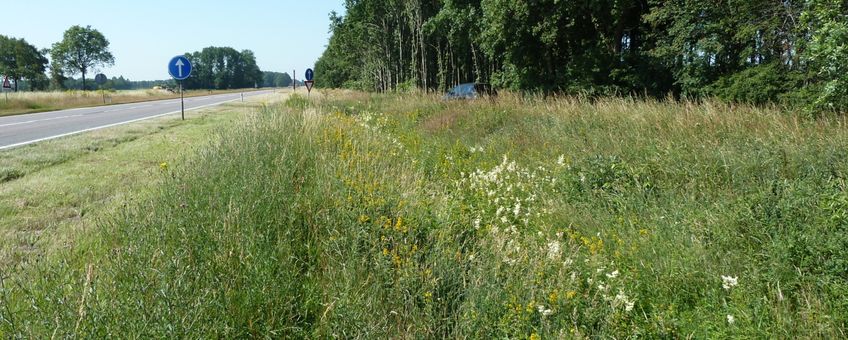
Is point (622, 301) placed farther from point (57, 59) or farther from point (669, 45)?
point (57, 59)

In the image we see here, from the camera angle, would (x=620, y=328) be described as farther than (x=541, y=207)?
No

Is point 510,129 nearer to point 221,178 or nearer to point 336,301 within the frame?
point 221,178

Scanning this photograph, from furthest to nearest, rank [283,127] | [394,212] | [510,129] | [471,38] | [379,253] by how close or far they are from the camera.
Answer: [471,38] → [510,129] → [283,127] → [394,212] → [379,253]

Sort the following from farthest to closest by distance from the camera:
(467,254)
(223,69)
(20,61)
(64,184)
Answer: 1. (223,69)
2. (20,61)
3. (64,184)
4. (467,254)

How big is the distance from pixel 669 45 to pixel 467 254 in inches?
627

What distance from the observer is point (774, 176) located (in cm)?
435

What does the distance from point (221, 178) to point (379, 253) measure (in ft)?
6.04

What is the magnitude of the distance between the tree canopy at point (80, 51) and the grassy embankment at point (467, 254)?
95276mm

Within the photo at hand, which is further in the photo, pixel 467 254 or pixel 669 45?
pixel 669 45

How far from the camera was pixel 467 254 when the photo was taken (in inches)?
139

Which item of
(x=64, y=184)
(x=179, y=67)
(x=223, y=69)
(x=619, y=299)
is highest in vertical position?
(x=223, y=69)

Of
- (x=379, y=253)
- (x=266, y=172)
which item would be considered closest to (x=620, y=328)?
(x=379, y=253)

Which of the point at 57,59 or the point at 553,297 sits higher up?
the point at 57,59

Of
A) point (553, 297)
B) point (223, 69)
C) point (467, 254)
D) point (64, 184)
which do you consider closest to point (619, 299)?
point (553, 297)
